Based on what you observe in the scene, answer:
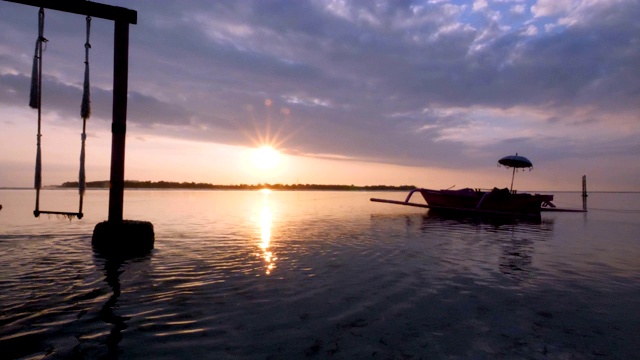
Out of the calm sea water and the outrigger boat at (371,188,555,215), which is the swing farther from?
the outrigger boat at (371,188,555,215)

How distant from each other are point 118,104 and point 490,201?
29.5m

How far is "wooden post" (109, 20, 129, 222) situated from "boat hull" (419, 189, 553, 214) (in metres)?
26.4

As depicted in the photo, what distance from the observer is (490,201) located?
31031 mm

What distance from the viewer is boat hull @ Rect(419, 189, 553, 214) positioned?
1209 inches

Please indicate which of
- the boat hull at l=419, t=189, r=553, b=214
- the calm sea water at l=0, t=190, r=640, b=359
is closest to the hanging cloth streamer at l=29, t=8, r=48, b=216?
the calm sea water at l=0, t=190, r=640, b=359

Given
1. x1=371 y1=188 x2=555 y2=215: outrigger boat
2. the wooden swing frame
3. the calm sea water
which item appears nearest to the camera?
the calm sea water

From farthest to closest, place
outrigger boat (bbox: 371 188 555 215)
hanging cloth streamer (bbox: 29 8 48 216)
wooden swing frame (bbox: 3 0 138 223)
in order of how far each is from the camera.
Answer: outrigger boat (bbox: 371 188 555 215), wooden swing frame (bbox: 3 0 138 223), hanging cloth streamer (bbox: 29 8 48 216)

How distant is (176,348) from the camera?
4.15 m

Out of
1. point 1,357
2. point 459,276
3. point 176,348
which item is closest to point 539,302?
point 459,276

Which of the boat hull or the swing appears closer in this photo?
the swing

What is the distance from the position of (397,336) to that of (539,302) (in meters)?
3.42

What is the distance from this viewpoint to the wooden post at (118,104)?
1002 centimetres

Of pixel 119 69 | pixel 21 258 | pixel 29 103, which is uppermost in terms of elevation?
pixel 119 69

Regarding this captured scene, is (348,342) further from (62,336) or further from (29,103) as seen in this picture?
(29,103)
